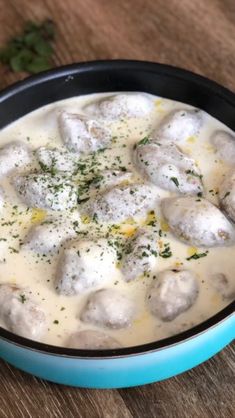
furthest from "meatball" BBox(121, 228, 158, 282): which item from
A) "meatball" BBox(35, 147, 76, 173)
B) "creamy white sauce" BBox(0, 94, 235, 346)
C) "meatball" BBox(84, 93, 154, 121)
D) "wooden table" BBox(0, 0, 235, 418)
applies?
"wooden table" BBox(0, 0, 235, 418)

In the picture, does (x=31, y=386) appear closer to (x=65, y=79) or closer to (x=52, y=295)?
(x=52, y=295)

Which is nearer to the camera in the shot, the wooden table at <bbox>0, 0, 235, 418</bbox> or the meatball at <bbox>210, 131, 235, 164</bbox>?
the meatball at <bbox>210, 131, 235, 164</bbox>

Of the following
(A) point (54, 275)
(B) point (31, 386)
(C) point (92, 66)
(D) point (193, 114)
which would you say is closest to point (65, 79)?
(C) point (92, 66)

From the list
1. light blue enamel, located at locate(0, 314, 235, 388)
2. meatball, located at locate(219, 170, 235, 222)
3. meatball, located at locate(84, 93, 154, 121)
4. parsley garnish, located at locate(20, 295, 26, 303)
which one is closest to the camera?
light blue enamel, located at locate(0, 314, 235, 388)

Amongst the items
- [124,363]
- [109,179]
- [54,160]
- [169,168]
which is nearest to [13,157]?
[54,160]

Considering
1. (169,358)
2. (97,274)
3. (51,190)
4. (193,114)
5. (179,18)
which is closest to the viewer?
(169,358)

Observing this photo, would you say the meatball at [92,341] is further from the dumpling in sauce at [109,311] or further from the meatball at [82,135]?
the meatball at [82,135]

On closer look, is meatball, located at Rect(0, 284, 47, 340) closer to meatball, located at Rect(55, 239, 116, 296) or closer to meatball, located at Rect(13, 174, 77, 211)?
meatball, located at Rect(55, 239, 116, 296)
